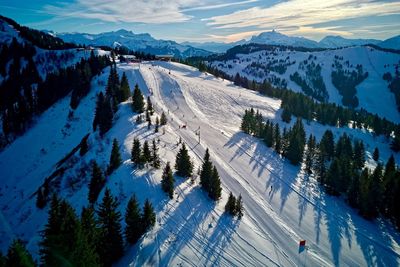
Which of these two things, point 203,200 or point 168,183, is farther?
point 203,200

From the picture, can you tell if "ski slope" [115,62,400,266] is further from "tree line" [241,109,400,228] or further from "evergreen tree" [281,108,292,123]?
"evergreen tree" [281,108,292,123]

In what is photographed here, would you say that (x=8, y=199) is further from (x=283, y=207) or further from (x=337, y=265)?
(x=337, y=265)

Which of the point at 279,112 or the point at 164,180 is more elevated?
the point at 164,180

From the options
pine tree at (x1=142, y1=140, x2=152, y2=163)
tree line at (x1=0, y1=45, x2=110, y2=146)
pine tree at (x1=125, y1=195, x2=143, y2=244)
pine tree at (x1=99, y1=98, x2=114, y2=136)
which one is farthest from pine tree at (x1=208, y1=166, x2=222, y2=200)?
tree line at (x1=0, y1=45, x2=110, y2=146)

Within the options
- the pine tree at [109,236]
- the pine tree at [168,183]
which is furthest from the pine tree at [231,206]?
the pine tree at [109,236]

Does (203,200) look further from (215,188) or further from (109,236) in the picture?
(109,236)

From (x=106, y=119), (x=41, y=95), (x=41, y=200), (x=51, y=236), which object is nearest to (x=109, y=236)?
(x=51, y=236)

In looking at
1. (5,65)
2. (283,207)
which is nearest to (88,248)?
(283,207)
